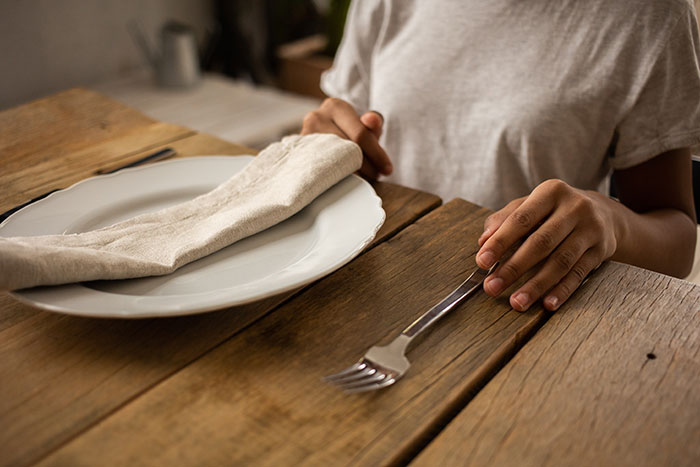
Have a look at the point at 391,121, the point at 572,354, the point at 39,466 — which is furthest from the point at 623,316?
the point at 391,121

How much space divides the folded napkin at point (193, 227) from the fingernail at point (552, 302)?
25 cm

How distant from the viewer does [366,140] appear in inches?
30.4

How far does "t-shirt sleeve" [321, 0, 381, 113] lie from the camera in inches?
43.8

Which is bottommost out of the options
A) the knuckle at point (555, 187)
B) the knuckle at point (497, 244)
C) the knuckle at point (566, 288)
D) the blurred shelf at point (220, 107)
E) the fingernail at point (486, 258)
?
the blurred shelf at point (220, 107)

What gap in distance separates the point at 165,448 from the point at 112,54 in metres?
2.28

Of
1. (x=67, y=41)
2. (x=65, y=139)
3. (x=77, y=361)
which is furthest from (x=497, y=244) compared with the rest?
(x=67, y=41)

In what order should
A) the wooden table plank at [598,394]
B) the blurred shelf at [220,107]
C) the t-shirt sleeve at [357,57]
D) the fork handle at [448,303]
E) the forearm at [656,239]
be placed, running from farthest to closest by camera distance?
the blurred shelf at [220,107], the t-shirt sleeve at [357,57], the forearm at [656,239], the fork handle at [448,303], the wooden table plank at [598,394]

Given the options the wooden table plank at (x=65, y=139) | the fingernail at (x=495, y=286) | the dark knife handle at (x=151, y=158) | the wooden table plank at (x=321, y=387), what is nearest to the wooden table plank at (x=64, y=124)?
the wooden table plank at (x=65, y=139)

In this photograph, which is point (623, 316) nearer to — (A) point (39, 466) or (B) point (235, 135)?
(A) point (39, 466)

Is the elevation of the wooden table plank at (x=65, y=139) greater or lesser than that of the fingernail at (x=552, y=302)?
greater

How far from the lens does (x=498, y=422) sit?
16.8 inches

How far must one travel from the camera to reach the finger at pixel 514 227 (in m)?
0.57

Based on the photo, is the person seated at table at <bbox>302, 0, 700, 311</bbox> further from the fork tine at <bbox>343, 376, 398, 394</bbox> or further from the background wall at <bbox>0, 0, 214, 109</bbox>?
the background wall at <bbox>0, 0, 214, 109</bbox>

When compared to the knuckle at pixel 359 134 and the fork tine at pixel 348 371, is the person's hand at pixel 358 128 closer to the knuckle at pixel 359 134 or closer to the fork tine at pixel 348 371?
A: the knuckle at pixel 359 134
